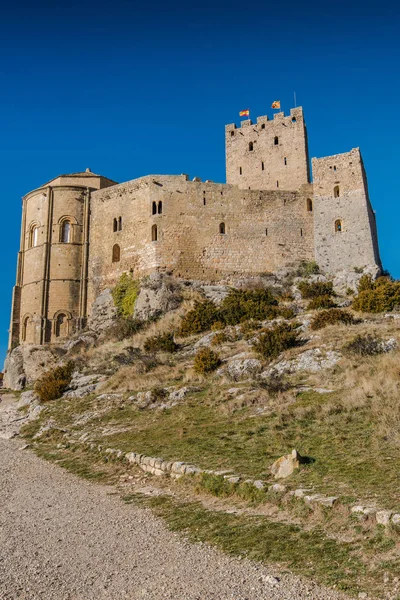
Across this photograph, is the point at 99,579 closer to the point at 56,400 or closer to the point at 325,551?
the point at 325,551

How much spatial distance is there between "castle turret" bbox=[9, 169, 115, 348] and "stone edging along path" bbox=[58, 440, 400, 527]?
67.8ft

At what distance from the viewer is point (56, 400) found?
18266 millimetres

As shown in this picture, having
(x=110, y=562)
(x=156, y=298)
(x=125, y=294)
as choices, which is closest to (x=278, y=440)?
(x=110, y=562)

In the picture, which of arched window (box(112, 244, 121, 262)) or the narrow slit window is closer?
the narrow slit window

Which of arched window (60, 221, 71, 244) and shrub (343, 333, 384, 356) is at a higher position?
arched window (60, 221, 71, 244)

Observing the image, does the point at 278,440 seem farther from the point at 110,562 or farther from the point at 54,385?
the point at 54,385

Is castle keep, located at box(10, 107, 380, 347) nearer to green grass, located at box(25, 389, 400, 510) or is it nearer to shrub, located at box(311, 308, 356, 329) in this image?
shrub, located at box(311, 308, 356, 329)

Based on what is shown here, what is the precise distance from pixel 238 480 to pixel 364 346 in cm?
762

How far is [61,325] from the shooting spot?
3188cm

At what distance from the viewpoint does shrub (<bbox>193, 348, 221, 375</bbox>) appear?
1603 centimetres

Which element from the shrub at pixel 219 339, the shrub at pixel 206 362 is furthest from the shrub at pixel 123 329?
the shrub at pixel 206 362

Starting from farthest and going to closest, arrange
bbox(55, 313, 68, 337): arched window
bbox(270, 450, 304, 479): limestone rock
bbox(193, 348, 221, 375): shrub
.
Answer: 1. bbox(55, 313, 68, 337): arched window
2. bbox(193, 348, 221, 375): shrub
3. bbox(270, 450, 304, 479): limestone rock

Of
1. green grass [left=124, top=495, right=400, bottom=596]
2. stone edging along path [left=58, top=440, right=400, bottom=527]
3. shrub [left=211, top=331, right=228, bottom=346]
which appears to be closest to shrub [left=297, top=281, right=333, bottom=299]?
shrub [left=211, top=331, right=228, bottom=346]

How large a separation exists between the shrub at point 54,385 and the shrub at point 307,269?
571 inches
